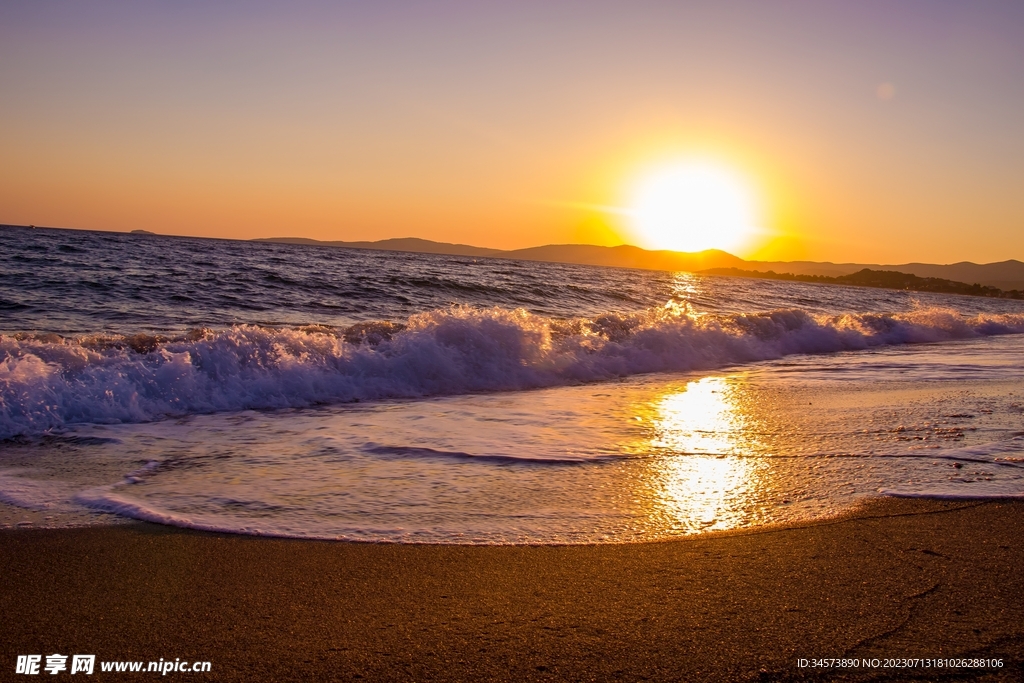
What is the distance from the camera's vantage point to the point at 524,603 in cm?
282

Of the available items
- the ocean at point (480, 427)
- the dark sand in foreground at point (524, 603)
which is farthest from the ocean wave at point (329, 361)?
the dark sand in foreground at point (524, 603)

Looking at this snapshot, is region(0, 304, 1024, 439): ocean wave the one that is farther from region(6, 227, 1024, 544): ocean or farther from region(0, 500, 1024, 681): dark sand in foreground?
region(0, 500, 1024, 681): dark sand in foreground

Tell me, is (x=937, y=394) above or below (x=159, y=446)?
above

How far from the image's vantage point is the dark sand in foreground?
2.39 meters

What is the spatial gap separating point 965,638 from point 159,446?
17.7 feet

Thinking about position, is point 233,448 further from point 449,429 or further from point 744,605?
point 744,605

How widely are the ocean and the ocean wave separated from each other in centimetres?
3

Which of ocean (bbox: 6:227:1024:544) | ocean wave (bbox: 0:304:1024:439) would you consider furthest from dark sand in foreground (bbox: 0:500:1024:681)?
ocean wave (bbox: 0:304:1024:439)

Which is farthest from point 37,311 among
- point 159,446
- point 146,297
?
point 159,446

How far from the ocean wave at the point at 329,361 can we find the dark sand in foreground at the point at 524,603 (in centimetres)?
364

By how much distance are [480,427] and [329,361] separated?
3.15m

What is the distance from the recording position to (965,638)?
2504 millimetres

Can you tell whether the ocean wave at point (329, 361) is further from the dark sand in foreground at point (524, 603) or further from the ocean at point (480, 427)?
the dark sand in foreground at point (524, 603)

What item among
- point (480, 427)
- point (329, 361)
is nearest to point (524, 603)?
point (480, 427)
